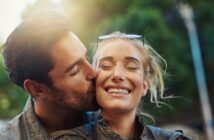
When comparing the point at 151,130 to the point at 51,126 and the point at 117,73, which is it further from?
the point at 51,126

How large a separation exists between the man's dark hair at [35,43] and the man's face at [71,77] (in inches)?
1.2

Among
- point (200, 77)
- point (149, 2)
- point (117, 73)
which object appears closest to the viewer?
point (117, 73)

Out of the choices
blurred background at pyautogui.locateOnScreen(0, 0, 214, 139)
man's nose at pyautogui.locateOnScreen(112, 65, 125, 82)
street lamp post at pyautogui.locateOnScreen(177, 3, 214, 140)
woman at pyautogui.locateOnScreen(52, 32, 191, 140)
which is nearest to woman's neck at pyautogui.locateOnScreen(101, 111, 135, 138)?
woman at pyautogui.locateOnScreen(52, 32, 191, 140)

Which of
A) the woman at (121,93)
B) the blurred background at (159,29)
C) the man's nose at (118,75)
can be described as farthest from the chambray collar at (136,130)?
the blurred background at (159,29)

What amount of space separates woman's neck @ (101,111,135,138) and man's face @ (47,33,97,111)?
8 centimetres

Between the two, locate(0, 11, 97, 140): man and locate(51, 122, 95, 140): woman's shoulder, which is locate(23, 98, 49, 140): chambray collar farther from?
locate(51, 122, 95, 140): woman's shoulder

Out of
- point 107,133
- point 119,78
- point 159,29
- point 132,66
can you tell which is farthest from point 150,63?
point 159,29

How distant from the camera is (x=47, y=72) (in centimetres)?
252

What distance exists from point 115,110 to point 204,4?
19.7 meters

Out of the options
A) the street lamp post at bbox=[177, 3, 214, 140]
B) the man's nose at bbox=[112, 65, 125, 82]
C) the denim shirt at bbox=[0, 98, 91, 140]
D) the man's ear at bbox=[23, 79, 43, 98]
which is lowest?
the street lamp post at bbox=[177, 3, 214, 140]

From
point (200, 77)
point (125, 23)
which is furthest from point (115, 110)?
point (200, 77)

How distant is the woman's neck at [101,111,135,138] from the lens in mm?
2334

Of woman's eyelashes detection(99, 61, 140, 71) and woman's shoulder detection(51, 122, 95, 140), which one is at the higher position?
woman's eyelashes detection(99, 61, 140, 71)

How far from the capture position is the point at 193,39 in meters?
21.8
